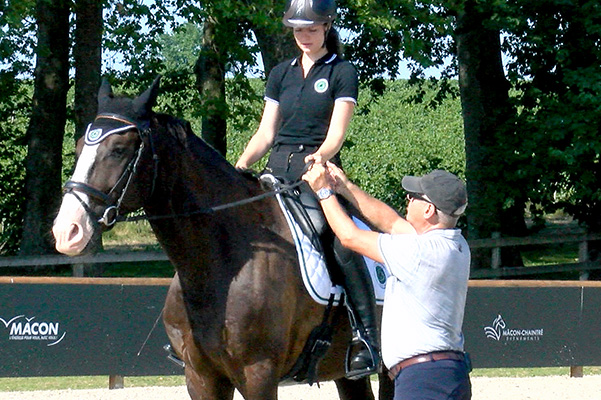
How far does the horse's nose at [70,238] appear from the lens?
4.50 meters

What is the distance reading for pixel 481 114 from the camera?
66.0 ft

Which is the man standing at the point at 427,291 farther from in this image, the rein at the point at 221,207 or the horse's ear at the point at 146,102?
the horse's ear at the point at 146,102

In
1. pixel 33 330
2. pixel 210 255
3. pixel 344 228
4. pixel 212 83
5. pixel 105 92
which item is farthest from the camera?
pixel 212 83

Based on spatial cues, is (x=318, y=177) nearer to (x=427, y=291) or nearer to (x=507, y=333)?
(x=427, y=291)

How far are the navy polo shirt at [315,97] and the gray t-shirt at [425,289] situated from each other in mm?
1658

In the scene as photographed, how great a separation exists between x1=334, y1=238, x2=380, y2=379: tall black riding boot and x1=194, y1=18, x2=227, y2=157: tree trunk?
563 inches

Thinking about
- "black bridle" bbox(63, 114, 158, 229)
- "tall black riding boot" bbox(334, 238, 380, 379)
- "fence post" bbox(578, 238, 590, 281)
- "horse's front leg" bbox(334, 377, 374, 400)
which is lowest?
"fence post" bbox(578, 238, 590, 281)

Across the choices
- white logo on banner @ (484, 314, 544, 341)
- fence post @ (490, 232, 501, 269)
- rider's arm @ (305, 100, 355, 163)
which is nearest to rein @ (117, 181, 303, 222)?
rider's arm @ (305, 100, 355, 163)

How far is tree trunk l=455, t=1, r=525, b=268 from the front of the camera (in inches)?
765

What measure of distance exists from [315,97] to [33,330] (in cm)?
546

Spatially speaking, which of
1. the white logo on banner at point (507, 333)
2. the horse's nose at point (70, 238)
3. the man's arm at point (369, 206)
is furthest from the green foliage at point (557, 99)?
the horse's nose at point (70, 238)

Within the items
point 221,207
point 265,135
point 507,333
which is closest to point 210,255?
point 221,207

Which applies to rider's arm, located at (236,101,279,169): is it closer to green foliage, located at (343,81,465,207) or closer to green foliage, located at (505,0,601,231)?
green foliage, located at (505,0,601,231)

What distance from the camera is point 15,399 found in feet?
31.3
